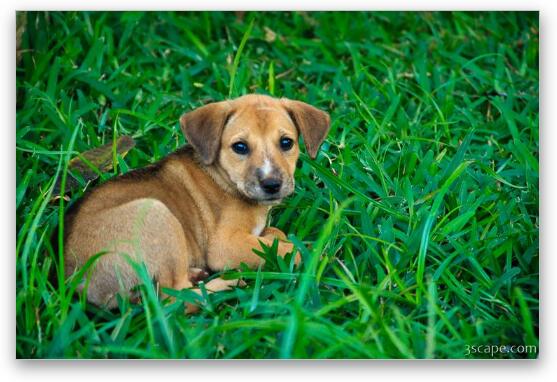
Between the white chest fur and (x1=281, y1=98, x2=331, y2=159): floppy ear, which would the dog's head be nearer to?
(x1=281, y1=98, x2=331, y2=159): floppy ear

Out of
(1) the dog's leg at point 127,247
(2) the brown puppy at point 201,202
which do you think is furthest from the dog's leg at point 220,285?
(1) the dog's leg at point 127,247

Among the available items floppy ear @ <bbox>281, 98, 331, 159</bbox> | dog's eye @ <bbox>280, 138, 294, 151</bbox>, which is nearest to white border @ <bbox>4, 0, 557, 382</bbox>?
floppy ear @ <bbox>281, 98, 331, 159</bbox>

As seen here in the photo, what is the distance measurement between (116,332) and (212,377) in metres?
0.68

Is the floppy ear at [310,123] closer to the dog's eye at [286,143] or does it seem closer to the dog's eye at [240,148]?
the dog's eye at [286,143]

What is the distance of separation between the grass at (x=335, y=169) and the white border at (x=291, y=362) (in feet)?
0.31

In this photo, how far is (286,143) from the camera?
6715 millimetres

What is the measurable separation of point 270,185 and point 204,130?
645mm

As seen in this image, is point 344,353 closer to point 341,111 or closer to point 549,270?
point 549,270

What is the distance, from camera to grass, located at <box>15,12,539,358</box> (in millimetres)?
5824

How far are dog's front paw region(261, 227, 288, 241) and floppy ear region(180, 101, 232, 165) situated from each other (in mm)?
782

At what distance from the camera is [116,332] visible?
578 centimetres

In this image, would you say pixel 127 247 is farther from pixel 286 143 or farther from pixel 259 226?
pixel 286 143

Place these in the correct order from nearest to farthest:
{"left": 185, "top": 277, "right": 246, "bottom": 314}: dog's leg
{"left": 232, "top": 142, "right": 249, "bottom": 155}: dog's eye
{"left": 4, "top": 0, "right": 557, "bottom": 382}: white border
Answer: {"left": 4, "top": 0, "right": 557, "bottom": 382}: white border
{"left": 185, "top": 277, "right": 246, "bottom": 314}: dog's leg
{"left": 232, "top": 142, "right": 249, "bottom": 155}: dog's eye


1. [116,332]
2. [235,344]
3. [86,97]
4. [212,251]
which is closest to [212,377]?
[235,344]
